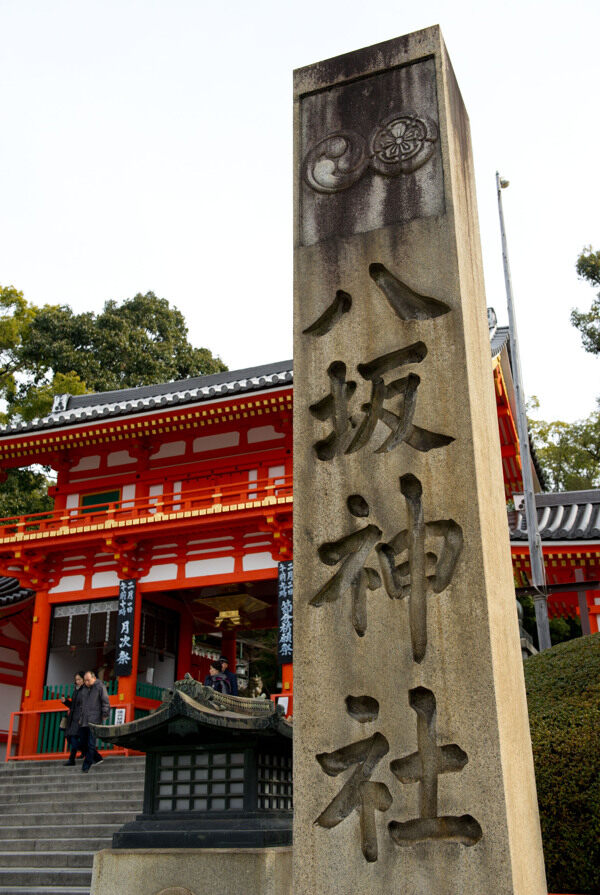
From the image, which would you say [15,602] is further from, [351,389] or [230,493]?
[351,389]

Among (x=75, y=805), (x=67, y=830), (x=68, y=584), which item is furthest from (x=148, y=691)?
(x=67, y=830)

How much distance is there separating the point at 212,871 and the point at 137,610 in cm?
902

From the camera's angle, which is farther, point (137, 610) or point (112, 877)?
point (137, 610)

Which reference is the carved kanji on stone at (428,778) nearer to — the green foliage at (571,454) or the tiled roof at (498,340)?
the tiled roof at (498,340)

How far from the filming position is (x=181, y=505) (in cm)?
1529

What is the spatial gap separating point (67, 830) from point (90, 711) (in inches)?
90.4

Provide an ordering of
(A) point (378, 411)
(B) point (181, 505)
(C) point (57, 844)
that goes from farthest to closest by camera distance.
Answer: (B) point (181, 505), (C) point (57, 844), (A) point (378, 411)

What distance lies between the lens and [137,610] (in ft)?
47.0

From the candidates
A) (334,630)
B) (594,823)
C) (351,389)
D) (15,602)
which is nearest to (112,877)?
(594,823)

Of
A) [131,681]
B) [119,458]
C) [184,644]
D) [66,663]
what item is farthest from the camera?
[119,458]

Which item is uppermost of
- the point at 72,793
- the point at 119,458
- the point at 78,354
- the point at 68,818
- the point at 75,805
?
the point at 78,354

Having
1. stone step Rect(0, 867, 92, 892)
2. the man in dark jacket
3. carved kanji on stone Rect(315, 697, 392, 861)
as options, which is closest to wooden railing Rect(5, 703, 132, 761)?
the man in dark jacket

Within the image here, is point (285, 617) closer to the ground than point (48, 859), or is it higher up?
higher up

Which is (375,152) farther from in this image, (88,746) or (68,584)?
(68,584)
